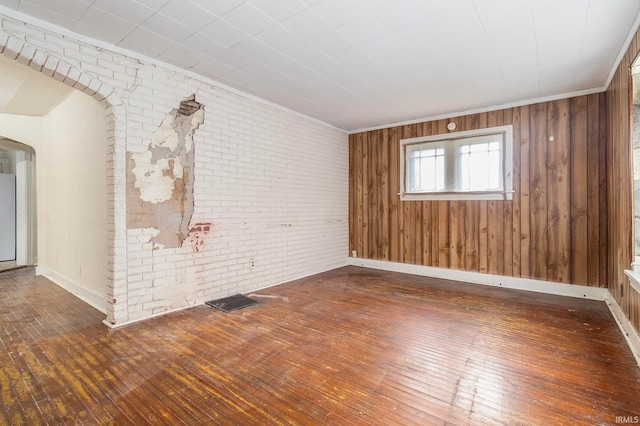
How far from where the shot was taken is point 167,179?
347cm

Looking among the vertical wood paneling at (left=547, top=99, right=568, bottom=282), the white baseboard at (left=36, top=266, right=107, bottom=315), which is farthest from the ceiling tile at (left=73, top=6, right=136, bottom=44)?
the vertical wood paneling at (left=547, top=99, right=568, bottom=282)

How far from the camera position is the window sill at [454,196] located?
15.8ft

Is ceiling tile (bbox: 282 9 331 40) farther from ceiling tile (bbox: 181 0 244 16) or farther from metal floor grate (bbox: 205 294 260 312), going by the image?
metal floor grate (bbox: 205 294 260 312)

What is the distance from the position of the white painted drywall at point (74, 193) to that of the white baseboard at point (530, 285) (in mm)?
4673

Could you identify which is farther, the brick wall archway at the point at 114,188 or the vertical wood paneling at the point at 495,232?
the vertical wood paneling at the point at 495,232

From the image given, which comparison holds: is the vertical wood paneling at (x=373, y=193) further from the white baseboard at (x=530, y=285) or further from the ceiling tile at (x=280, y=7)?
the ceiling tile at (x=280, y=7)

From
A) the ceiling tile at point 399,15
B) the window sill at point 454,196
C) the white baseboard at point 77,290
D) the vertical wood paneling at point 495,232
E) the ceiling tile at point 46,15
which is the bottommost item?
the white baseboard at point 77,290

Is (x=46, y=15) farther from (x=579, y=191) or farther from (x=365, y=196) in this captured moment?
(x=579, y=191)

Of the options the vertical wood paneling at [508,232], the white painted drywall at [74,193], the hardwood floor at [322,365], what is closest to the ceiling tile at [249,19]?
the white painted drywall at [74,193]

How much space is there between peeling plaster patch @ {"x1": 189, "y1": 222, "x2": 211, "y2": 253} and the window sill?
372 cm

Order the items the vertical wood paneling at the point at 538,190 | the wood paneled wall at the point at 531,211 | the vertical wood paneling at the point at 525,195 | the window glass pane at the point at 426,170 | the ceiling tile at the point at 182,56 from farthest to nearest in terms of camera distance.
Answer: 1. the window glass pane at the point at 426,170
2. the vertical wood paneling at the point at 525,195
3. the vertical wood paneling at the point at 538,190
4. the wood paneled wall at the point at 531,211
5. the ceiling tile at the point at 182,56

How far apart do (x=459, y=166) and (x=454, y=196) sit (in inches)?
21.0

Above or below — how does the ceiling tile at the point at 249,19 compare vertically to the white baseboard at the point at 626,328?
above

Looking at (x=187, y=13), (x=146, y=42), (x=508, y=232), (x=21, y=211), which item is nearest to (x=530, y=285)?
(x=508, y=232)
